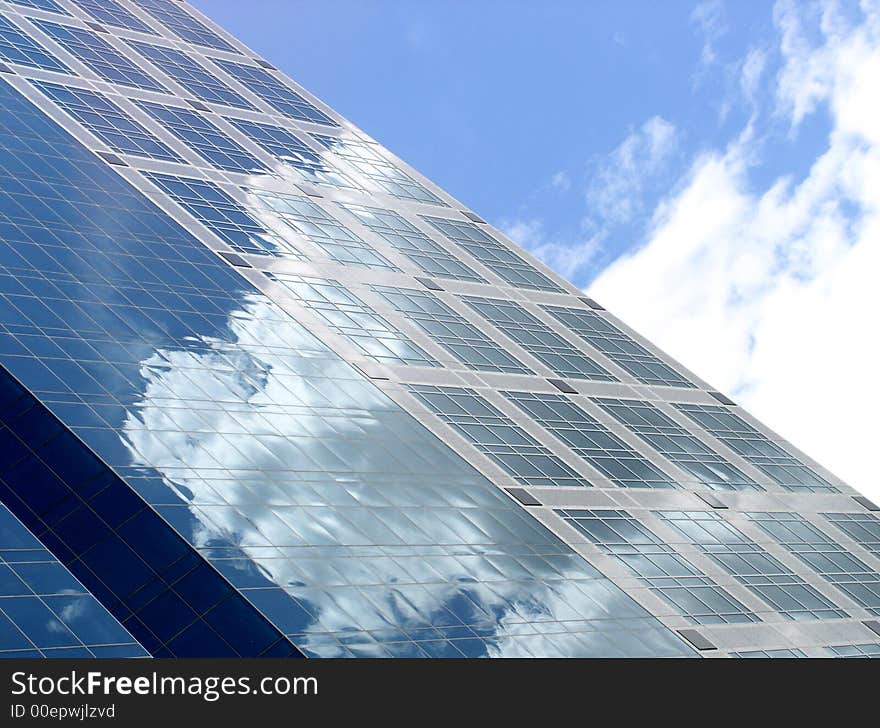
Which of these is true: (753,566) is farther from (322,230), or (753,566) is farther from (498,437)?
(322,230)

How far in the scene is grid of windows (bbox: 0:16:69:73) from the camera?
94312 millimetres

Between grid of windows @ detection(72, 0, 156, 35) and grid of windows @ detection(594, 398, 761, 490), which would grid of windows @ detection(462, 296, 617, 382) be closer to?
grid of windows @ detection(594, 398, 761, 490)

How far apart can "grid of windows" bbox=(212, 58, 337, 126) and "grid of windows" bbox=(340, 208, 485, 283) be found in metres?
18.5

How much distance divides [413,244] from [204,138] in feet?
57.9

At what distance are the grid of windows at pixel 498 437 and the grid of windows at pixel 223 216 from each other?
15886 millimetres

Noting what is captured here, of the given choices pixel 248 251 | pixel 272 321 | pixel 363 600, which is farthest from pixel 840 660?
pixel 248 251

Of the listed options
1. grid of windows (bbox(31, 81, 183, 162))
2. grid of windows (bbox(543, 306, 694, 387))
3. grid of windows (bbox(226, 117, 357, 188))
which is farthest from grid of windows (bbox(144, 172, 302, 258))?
grid of windows (bbox(543, 306, 694, 387))

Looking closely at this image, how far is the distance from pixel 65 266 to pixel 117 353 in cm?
802

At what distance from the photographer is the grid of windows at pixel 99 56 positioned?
101 meters

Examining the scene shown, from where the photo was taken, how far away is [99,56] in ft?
339

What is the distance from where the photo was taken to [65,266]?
68.6m

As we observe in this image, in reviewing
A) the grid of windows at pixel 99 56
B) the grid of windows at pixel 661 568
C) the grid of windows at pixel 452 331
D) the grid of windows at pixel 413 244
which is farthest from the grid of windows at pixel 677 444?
the grid of windows at pixel 99 56

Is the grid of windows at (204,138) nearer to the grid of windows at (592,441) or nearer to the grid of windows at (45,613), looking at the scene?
the grid of windows at (592,441)

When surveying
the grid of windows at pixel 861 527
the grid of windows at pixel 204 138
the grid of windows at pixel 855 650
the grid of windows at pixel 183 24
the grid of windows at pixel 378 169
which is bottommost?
the grid of windows at pixel 855 650
